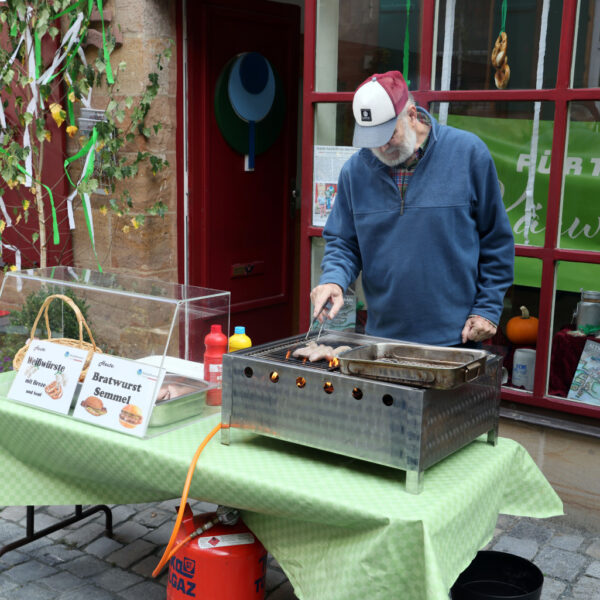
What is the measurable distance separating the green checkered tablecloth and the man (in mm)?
623

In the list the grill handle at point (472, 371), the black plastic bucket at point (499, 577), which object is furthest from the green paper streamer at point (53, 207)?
the grill handle at point (472, 371)

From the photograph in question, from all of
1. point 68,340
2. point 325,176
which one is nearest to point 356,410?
point 68,340

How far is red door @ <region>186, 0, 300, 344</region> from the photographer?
17.7ft

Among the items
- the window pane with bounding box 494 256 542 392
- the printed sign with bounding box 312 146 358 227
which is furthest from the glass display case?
the window pane with bounding box 494 256 542 392

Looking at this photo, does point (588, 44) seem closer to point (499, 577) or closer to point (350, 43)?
point (350, 43)

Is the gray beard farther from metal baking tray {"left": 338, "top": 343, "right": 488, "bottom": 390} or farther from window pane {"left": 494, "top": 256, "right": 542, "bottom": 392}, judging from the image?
window pane {"left": 494, "top": 256, "right": 542, "bottom": 392}

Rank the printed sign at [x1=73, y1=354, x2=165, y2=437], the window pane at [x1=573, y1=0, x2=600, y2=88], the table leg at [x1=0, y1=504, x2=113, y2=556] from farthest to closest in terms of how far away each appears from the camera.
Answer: the window pane at [x1=573, y1=0, x2=600, y2=88] → the table leg at [x1=0, y1=504, x2=113, y2=556] → the printed sign at [x1=73, y1=354, x2=165, y2=437]

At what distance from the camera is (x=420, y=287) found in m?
3.01

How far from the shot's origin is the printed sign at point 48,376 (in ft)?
8.89

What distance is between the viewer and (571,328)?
3.96m

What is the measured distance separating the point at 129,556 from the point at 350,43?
284cm

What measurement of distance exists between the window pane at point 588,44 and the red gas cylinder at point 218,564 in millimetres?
2503

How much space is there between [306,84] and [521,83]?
1174 millimetres

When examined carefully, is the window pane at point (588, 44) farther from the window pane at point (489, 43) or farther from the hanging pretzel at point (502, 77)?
the hanging pretzel at point (502, 77)
